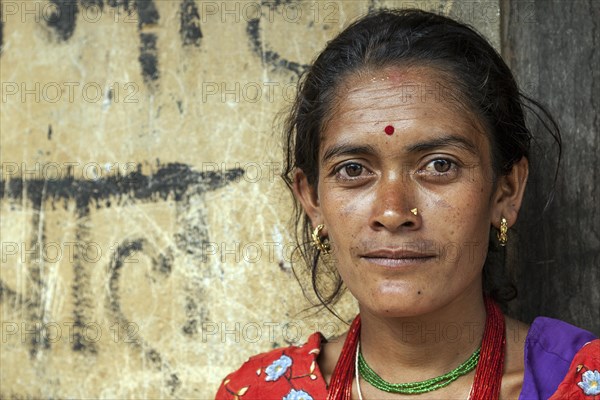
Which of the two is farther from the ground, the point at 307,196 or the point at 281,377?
the point at 307,196

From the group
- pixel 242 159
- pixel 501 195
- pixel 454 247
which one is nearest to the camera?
pixel 454 247

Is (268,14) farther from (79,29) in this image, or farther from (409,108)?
(409,108)

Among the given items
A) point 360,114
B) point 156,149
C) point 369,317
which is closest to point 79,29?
point 156,149

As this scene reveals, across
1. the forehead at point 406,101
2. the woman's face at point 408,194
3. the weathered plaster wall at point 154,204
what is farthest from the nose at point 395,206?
the weathered plaster wall at point 154,204

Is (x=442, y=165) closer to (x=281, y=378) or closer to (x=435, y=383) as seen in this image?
(x=435, y=383)

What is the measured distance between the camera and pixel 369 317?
6.86 feet

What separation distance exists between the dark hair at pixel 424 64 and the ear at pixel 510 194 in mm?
26

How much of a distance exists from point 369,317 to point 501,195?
47 centimetres

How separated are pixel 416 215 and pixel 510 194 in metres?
0.36

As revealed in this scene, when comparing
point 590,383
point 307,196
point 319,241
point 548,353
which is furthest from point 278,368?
point 590,383

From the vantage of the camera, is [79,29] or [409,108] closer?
[409,108]

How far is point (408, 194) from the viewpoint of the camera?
72.3 inches

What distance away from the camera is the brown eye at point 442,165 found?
6.11ft

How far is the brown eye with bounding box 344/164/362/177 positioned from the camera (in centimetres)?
193
